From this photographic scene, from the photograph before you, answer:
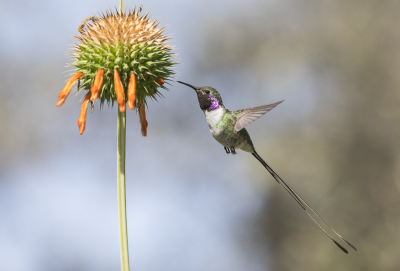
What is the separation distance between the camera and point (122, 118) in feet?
9.19

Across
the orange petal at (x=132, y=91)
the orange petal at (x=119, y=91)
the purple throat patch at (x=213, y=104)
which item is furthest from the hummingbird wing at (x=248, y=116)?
the orange petal at (x=119, y=91)

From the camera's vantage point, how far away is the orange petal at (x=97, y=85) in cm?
307

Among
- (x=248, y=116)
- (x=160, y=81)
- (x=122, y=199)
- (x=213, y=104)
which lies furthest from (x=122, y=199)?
(x=213, y=104)

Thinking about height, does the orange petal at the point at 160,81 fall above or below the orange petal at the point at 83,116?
above

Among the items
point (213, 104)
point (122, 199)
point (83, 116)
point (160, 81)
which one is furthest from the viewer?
point (213, 104)

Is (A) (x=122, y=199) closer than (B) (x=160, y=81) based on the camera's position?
Yes

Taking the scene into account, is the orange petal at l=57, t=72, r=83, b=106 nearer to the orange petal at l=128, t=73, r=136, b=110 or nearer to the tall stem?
the orange petal at l=128, t=73, r=136, b=110

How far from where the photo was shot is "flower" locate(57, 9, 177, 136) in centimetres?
322

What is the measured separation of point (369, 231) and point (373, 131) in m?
3.07

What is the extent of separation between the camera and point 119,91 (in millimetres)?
2975

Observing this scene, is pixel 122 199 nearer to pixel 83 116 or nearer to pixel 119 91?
pixel 119 91

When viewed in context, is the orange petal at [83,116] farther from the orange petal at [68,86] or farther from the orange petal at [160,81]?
the orange petal at [160,81]

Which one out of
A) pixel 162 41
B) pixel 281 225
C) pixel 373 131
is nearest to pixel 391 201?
pixel 373 131

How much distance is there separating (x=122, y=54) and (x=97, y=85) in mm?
338
